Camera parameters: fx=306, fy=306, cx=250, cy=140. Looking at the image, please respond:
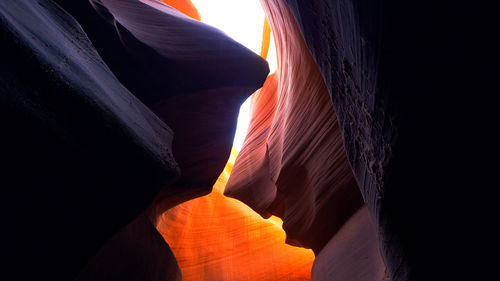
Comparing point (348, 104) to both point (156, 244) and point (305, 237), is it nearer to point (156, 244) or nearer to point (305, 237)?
point (305, 237)

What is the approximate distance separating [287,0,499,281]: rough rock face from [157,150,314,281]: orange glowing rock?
429cm

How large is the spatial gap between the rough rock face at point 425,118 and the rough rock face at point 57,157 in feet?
3.04

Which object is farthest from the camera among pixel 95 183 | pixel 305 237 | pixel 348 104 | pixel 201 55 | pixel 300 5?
pixel 305 237

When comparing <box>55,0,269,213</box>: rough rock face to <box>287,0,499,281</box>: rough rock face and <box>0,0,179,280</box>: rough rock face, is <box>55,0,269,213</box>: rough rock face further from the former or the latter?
<box>287,0,499,281</box>: rough rock face

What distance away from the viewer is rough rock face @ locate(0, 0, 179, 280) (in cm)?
93

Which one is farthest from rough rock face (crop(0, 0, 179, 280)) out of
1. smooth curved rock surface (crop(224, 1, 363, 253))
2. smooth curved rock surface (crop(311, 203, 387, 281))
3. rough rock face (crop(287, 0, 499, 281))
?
smooth curved rock surface (crop(224, 1, 363, 253))

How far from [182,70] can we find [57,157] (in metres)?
1.77

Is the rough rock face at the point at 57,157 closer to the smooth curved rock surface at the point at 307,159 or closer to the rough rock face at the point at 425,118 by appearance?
the rough rock face at the point at 425,118

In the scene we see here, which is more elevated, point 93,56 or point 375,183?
point 93,56

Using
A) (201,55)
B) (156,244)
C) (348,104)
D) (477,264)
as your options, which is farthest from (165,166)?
(156,244)

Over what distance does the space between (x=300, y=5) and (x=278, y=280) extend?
14.9 feet

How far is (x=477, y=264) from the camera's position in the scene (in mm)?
947

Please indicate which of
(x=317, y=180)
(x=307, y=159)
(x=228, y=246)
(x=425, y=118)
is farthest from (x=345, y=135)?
(x=228, y=246)

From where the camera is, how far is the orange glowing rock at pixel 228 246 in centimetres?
511
